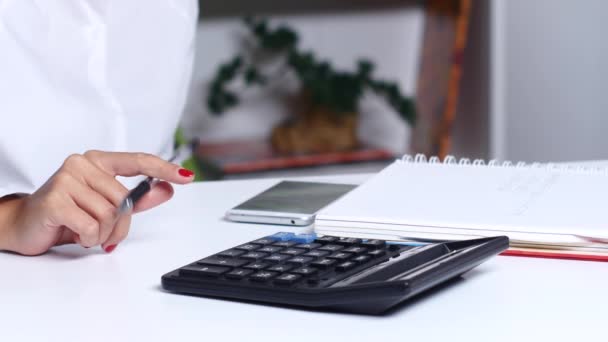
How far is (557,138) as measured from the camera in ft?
7.75

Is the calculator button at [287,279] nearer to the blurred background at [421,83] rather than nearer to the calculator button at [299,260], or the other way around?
the calculator button at [299,260]

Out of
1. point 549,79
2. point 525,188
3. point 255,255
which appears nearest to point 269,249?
point 255,255

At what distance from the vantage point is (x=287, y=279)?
60 cm

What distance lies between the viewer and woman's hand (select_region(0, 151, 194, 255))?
736mm

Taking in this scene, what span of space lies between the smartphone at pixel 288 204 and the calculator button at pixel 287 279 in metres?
0.22

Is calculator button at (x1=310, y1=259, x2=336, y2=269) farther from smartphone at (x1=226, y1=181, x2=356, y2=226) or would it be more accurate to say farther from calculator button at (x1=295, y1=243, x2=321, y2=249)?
smartphone at (x1=226, y1=181, x2=356, y2=226)

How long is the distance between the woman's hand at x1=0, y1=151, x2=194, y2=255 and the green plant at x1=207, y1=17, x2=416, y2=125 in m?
1.78

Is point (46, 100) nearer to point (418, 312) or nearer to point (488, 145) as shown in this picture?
point (418, 312)

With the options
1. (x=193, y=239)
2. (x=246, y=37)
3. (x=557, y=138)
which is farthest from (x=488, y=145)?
(x=193, y=239)

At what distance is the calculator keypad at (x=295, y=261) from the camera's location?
606mm

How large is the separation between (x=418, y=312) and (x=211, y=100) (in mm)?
2034

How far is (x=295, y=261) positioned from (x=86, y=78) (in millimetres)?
552

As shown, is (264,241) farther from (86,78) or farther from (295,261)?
(86,78)

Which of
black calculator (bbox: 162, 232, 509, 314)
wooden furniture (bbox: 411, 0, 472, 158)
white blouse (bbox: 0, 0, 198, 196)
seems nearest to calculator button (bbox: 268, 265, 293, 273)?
black calculator (bbox: 162, 232, 509, 314)
